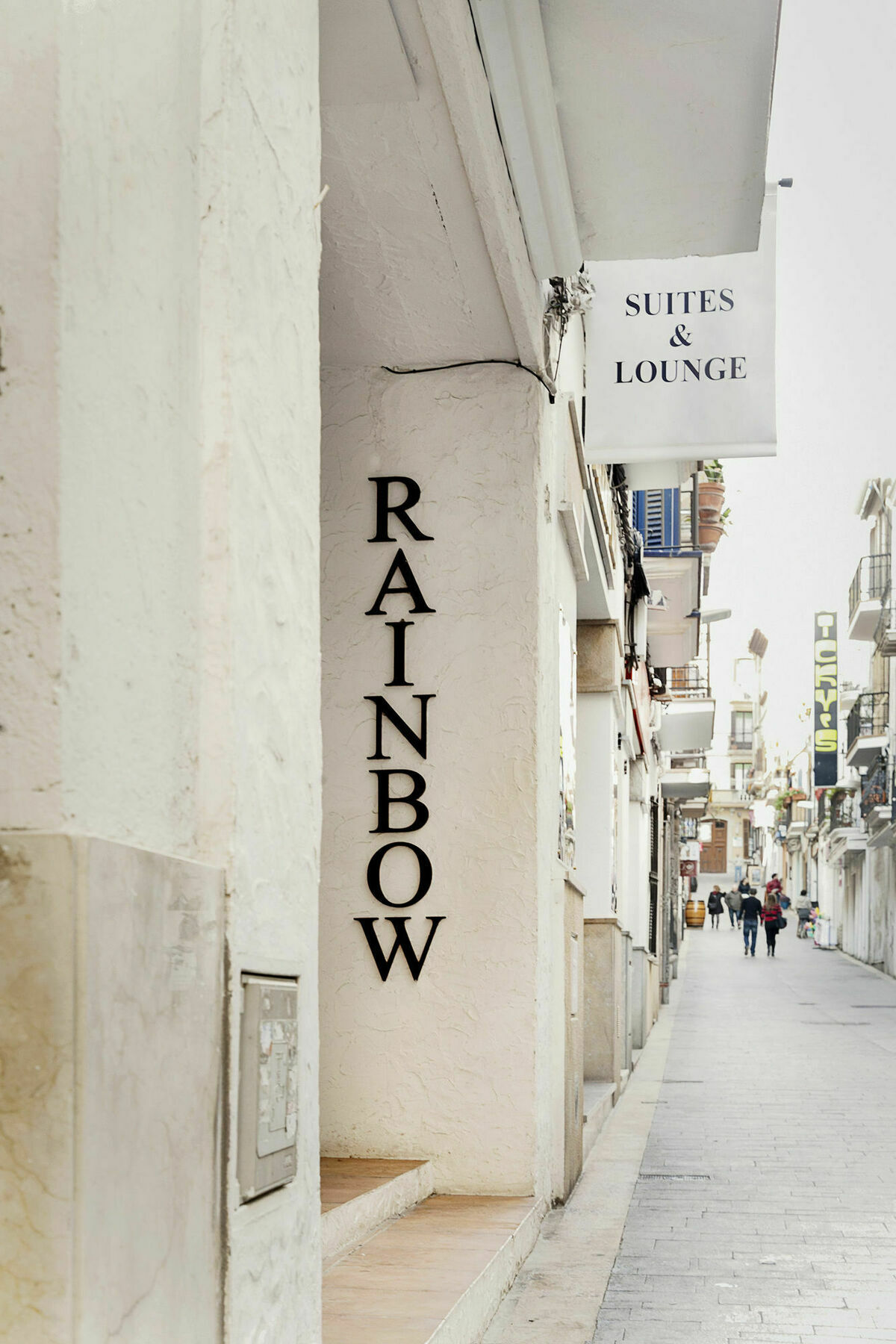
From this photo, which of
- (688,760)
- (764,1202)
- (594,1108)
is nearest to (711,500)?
(594,1108)

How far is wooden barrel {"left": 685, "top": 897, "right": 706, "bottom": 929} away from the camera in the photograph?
209ft

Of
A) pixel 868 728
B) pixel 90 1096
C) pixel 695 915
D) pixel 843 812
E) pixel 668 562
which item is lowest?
pixel 695 915

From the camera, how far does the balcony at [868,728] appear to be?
45781mm

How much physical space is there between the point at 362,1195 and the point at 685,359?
4.69 metres

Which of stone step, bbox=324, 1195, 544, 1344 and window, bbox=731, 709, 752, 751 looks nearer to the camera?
stone step, bbox=324, 1195, 544, 1344

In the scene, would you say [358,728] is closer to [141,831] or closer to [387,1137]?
[387,1137]

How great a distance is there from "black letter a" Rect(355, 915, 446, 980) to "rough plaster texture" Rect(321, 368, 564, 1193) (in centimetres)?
3

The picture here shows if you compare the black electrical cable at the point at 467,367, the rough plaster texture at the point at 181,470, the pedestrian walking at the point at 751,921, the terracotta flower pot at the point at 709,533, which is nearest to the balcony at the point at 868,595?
the pedestrian walking at the point at 751,921

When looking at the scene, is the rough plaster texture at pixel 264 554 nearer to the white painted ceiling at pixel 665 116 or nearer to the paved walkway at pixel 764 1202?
the white painted ceiling at pixel 665 116

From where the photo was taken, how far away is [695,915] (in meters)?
63.8

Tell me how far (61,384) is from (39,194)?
0.24 meters

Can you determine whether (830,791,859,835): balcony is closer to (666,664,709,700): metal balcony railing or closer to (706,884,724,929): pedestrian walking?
(706,884,724,929): pedestrian walking

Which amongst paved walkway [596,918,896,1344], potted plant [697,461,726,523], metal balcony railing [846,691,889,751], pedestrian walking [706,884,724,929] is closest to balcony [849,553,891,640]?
metal balcony railing [846,691,889,751]

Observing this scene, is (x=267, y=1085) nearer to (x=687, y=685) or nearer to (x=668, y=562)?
(x=668, y=562)
